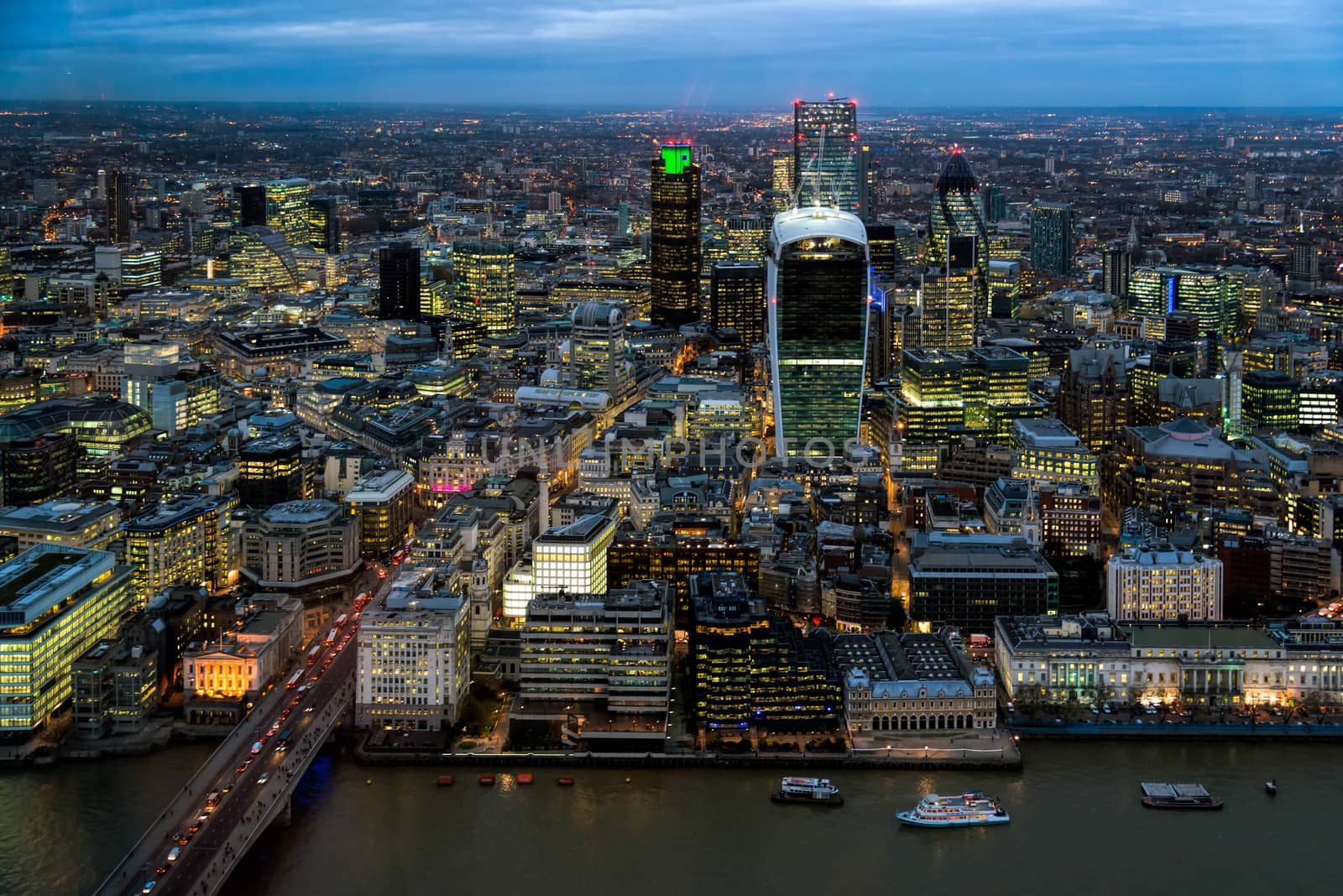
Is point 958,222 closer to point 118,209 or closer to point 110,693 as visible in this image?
point 110,693

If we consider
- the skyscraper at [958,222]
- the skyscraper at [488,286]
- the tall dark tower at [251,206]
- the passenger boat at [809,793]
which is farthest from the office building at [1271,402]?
the tall dark tower at [251,206]

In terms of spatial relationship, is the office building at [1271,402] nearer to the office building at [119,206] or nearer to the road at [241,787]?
the road at [241,787]

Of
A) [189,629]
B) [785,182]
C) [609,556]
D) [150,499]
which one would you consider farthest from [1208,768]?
[785,182]

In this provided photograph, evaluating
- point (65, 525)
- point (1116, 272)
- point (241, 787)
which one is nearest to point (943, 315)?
point (1116, 272)

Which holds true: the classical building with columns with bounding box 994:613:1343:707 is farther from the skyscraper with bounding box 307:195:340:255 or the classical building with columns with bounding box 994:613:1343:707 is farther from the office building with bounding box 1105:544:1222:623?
the skyscraper with bounding box 307:195:340:255

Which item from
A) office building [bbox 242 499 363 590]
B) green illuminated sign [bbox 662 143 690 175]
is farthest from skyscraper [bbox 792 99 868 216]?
office building [bbox 242 499 363 590]

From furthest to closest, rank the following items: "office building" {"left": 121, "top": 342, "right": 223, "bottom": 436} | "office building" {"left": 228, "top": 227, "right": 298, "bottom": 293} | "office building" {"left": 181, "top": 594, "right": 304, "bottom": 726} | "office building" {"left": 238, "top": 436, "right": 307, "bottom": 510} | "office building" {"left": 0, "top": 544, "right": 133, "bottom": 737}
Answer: "office building" {"left": 228, "top": 227, "right": 298, "bottom": 293} → "office building" {"left": 121, "top": 342, "right": 223, "bottom": 436} → "office building" {"left": 238, "top": 436, "right": 307, "bottom": 510} → "office building" {"left": 181, "top": 594, "right": 304, "bottom": 726} → "office building" {"left": 0, "top": 544, "right": 133, "bottom": 737}
